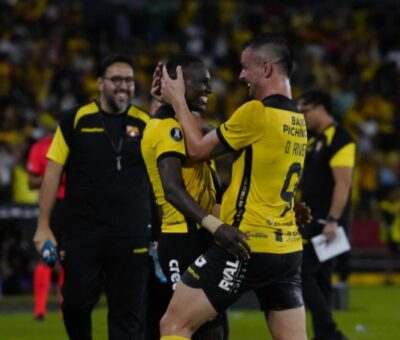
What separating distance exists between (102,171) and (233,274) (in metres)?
2.62

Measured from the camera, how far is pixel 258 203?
7254mm

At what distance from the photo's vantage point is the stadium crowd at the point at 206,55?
22.7 m

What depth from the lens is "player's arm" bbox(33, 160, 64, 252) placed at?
9531 millimetres

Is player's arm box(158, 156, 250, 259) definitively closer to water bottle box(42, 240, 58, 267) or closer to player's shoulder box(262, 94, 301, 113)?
player's shoulder box(262, 94, 301, 113)

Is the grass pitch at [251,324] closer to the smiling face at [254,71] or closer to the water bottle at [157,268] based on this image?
the water bottle at [157,268]

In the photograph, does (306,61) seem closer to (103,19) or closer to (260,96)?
(103,19)

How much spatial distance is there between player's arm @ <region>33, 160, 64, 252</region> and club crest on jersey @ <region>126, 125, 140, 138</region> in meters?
0.58

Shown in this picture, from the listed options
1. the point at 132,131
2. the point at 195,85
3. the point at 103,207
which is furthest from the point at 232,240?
the point at 132,131

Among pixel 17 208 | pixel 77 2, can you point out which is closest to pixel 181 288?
pixel 17 208

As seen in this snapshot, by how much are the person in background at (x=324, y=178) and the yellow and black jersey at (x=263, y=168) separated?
452 centimetres

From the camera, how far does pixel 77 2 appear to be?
27844mm

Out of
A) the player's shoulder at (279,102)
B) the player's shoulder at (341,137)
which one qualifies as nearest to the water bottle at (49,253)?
the player's shoulder at (279,102)

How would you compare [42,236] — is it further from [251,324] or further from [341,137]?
[251,324]

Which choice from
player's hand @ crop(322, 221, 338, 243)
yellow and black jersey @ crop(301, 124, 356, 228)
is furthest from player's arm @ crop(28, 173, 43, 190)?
player's hand @ crop(322, 221, 338, 243)
